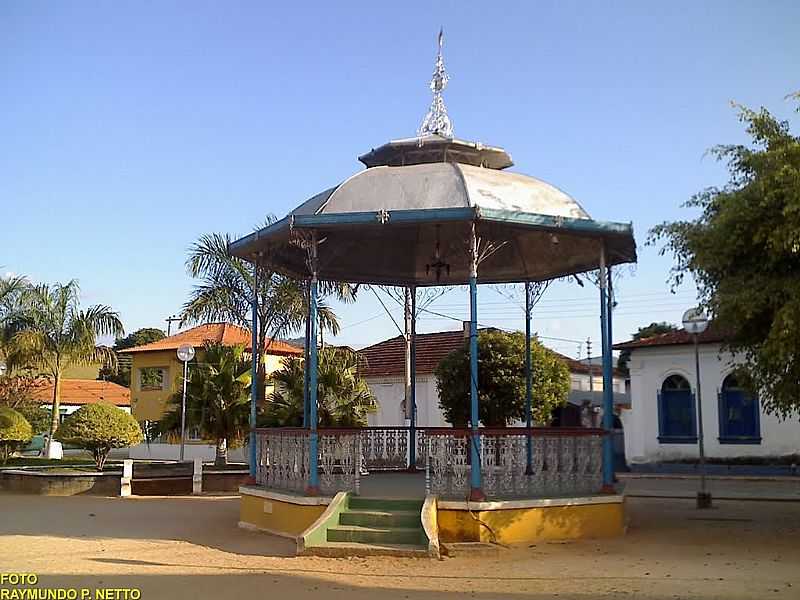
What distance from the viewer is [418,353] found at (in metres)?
36.9

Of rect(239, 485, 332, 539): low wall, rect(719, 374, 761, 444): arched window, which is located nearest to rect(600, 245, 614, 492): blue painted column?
rect(239, 485, 332, 539): low wall

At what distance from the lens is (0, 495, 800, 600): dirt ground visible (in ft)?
28.9

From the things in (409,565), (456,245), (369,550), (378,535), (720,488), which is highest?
(456,245)

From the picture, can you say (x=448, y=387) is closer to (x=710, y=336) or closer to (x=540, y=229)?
(x=710, y=336)

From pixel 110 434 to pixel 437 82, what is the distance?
1325 centimetres

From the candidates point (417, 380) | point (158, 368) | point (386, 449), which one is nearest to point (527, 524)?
point (386, 449)

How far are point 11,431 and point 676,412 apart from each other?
21114 mm

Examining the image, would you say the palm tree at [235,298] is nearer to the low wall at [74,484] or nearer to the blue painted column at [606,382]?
the low wall at [74,484]

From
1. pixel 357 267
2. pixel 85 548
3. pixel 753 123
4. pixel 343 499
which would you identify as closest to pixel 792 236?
pixel 753 123

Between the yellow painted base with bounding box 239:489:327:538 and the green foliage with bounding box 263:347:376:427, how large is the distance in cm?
711

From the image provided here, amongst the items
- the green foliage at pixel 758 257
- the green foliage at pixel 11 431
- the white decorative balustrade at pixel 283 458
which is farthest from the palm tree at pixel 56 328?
the green foliage at pixel 758 257

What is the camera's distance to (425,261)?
17.0 metres

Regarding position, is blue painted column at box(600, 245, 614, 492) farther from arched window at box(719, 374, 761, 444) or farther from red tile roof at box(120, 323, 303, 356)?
red tile roof at box(120, 323, 303, 356)

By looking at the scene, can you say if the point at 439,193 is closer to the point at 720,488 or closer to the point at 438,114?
the point at 438,114
